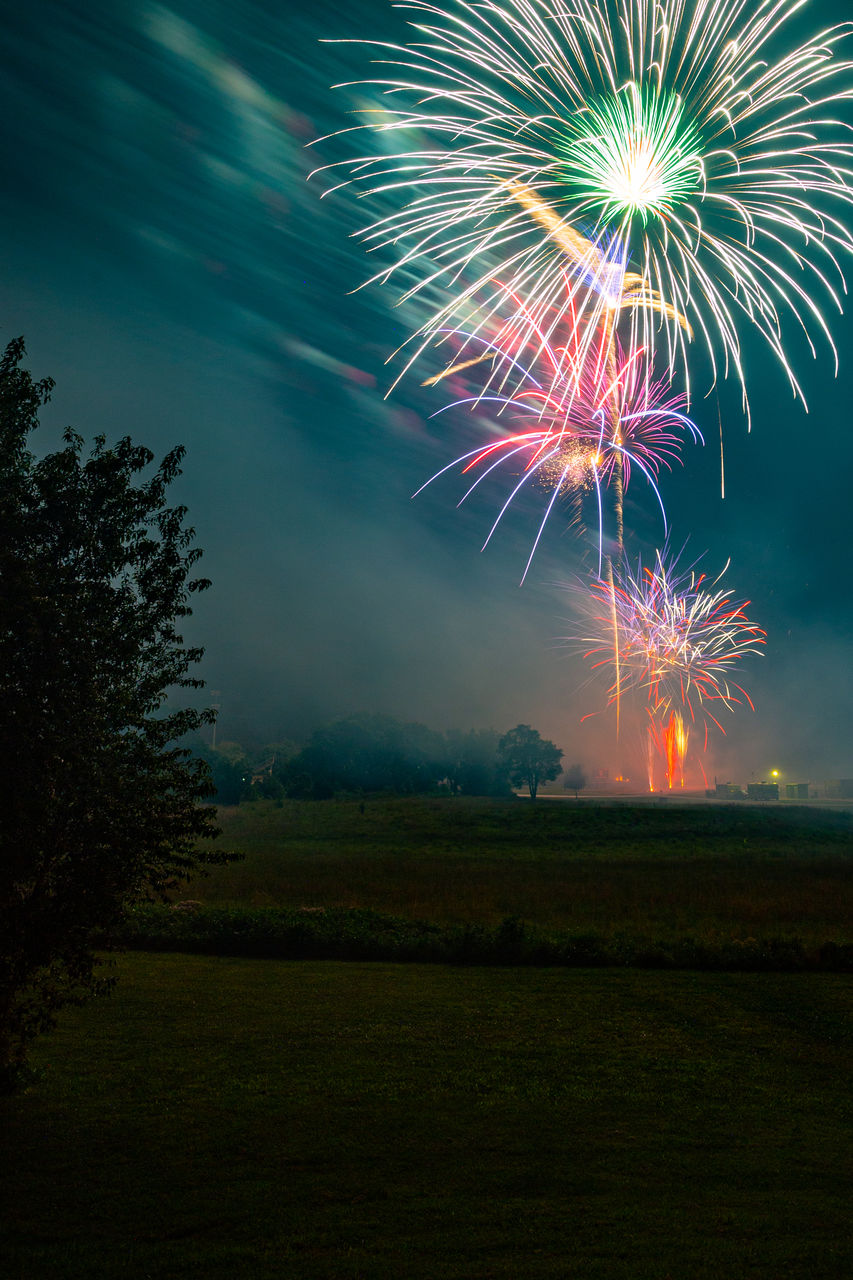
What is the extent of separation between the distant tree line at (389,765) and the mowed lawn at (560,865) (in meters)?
20.8

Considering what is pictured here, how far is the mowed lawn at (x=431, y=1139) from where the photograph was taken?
20.1 feet

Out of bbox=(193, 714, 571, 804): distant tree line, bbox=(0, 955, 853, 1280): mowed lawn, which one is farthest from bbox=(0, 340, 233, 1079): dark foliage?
bbox=(193, 714, 571, 804): distant tree line

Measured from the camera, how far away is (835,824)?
67688 millimetres

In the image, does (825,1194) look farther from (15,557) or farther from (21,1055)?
(15,557)

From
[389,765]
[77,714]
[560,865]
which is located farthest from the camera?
[389,765]

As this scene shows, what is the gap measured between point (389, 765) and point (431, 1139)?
94.5m

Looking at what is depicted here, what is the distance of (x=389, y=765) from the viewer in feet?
335

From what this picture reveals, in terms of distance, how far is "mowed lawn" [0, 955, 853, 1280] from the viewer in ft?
20.1

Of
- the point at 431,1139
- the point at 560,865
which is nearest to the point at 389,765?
the point at 560,865

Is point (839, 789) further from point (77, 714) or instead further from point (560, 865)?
point (77, 714)

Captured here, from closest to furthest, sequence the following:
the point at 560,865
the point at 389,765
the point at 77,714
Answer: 1. the point at 77,714
2. the point at 560,865
3. the point at 389,765

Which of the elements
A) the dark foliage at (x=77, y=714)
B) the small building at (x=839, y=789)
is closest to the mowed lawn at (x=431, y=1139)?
the dark foliage at (x=77, y=714)

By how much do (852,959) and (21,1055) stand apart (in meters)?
16.6

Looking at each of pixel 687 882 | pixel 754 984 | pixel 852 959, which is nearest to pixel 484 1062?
pixel 754 984
